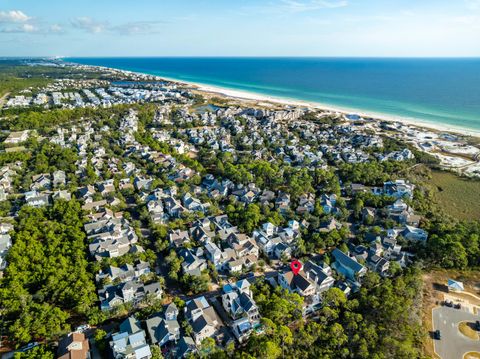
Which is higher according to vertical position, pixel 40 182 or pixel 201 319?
pixel 40 182

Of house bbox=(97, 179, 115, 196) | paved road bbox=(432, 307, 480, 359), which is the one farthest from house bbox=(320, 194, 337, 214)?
house bbox=(97, 179, 115, 196)

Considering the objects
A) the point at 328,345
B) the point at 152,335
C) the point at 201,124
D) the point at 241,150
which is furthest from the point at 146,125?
the point at 328,345

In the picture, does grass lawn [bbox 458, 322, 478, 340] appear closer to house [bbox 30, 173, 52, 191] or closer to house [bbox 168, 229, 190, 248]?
house [bbox 168, 229, 190, 248]

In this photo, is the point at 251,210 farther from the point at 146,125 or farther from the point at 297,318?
the point at 146,125

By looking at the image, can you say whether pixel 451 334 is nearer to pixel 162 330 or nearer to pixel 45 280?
pixel 162 330

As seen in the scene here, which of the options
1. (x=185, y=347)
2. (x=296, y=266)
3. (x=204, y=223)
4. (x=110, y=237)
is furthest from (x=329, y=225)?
(x=110, y=237)

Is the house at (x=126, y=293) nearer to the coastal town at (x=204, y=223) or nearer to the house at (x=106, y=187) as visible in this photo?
the coastal town at (x=204, y=223)
